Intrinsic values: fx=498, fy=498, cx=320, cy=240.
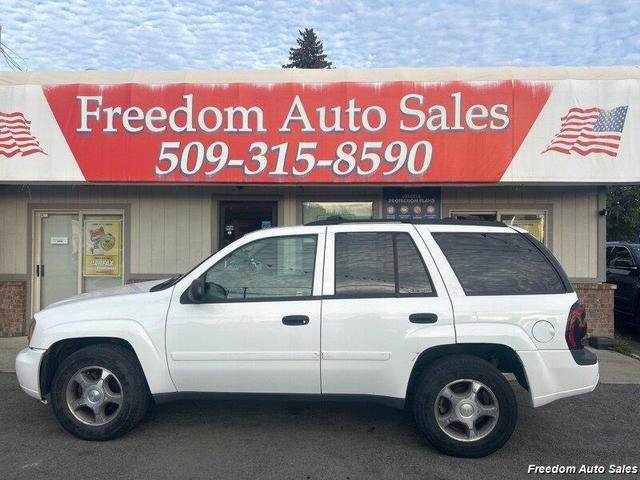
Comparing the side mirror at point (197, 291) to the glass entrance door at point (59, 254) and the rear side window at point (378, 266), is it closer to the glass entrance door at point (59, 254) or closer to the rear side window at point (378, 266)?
the rear side window at point (378, 266)

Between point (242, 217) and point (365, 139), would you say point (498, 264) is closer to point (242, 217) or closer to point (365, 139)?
point (365, 139)

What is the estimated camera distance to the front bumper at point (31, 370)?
A: 4188 mm

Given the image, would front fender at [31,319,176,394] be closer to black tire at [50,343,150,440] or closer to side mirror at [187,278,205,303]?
black tire at [50,343,150,440]

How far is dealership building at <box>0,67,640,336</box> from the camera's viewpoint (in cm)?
752

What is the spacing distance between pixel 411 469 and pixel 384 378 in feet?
2.22

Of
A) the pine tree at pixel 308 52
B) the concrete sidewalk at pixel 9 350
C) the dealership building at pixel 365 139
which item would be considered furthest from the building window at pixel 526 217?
the pine tree at pixel 308 52

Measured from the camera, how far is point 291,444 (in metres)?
4.14

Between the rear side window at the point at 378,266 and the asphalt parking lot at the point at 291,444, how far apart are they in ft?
4.24

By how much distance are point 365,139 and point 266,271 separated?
4.07 meters

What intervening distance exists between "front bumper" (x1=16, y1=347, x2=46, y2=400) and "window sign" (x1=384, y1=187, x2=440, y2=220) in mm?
5825

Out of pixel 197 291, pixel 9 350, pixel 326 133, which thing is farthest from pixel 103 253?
pixel 197 291

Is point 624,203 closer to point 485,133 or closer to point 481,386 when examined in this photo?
point 485,133

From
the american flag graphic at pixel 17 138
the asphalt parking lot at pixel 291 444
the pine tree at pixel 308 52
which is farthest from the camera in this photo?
the pine tree at pixel 308 52

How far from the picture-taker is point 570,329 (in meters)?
3.87
